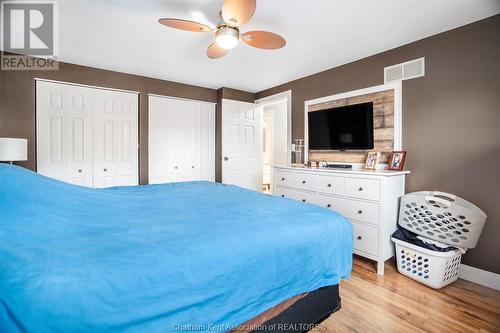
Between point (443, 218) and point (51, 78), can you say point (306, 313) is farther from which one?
point (51, 78)

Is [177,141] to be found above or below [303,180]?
above

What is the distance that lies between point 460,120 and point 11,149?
4.60 m

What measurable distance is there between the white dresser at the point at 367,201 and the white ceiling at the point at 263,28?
1472 millimetres

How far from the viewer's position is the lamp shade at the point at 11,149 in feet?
8.21

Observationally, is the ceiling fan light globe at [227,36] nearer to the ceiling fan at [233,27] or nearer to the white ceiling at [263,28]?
the ceiling fan at [233,27]

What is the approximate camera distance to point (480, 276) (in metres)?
2.25

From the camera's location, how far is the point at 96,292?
2.66ft

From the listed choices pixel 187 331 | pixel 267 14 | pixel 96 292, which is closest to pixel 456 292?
pixel 187 331

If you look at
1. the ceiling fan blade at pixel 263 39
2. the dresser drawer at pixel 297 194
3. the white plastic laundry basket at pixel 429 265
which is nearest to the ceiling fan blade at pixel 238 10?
the ceiling fan blade at pixel 263 39

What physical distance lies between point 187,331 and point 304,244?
0.71 metres

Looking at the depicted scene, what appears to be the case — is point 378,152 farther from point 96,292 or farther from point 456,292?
point 96,292

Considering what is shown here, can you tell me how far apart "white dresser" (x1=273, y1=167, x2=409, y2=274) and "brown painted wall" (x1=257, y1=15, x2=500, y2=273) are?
1.23ft

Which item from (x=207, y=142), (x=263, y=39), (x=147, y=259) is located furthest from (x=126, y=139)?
(x=147, y=259)

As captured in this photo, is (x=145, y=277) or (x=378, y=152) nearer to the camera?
(x=145, y=277)
